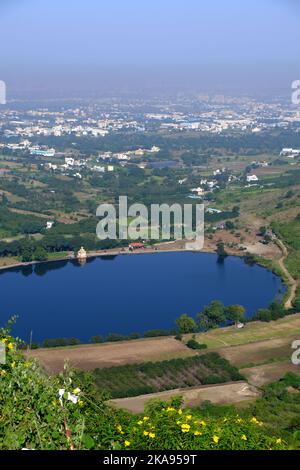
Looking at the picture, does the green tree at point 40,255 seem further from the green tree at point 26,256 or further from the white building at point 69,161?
the white building at point 69,161

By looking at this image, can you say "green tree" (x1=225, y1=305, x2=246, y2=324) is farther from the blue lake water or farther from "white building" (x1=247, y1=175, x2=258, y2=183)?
"white building" (x1=247, y1=175, x2=258, y2=183)

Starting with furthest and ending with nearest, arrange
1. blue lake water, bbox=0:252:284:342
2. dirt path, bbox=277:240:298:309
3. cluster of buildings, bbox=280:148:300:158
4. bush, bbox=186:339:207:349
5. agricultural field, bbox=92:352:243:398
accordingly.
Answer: cluster of buildings, bbox=280:148:300:158 < dirt path, bbox=277:240:298:309 < blue lake water, bbox=0:252:284:342 < bush, bbox=186:339:207:349 < agricultural field, bbox=92:352:243:398

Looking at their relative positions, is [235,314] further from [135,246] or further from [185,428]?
[185,428]

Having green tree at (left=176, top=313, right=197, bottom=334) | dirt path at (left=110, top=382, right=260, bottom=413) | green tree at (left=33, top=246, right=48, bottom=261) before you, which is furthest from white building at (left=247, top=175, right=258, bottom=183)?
dirt path at (left=110, top=382, right=260, bottom=413)

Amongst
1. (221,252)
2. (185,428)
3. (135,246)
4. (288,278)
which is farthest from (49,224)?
(185,428)

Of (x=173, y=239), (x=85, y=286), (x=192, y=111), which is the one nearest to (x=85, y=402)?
(x=85, y=286)

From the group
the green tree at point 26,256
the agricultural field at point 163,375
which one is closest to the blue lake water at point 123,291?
the green tree at point 26,256
